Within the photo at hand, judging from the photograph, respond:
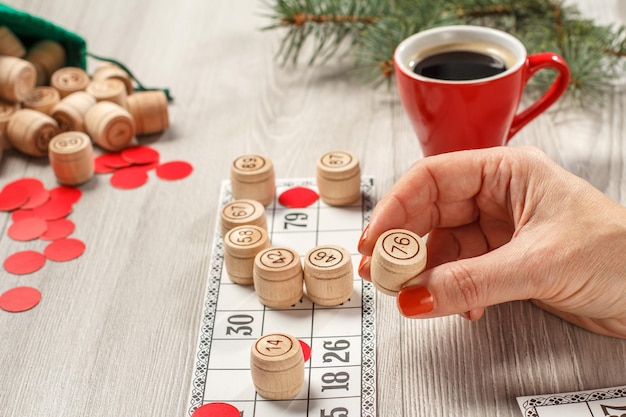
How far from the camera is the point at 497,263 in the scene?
0.71m

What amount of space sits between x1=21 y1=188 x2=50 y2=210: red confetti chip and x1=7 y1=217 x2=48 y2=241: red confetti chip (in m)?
0.03

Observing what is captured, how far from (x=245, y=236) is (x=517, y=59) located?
15.9 inches

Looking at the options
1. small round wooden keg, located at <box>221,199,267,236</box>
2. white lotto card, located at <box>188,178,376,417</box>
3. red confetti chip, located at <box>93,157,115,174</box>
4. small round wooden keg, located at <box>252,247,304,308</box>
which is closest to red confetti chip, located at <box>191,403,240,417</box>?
white lotto card, located at <box>188,178,376,417</box>

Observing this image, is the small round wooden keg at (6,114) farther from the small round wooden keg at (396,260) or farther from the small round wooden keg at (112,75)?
the small round wooden keg at (396,260)

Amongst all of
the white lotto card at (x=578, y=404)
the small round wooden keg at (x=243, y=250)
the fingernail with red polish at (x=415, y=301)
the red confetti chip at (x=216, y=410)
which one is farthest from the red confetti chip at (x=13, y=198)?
the white lotto card at (x=578, y=404)

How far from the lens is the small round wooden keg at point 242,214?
0.94 m

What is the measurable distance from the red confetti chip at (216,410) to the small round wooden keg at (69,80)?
62cm

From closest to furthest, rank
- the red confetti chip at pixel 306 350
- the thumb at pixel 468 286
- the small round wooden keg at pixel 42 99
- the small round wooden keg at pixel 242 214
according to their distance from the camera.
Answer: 1. the thumb at pixel 468 286
2. the red confetti chip at pixel 306 350
3. the small round wooden keg at pixel 242 214
4. the small round wooden keg at pixel 42 99

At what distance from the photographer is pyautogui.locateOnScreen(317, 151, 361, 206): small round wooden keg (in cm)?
99

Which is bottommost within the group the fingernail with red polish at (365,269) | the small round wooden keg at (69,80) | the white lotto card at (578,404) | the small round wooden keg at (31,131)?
the small round wooden keg at (31,131)

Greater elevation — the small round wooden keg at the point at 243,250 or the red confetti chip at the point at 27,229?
the small round wooden keg at the point at 243,250

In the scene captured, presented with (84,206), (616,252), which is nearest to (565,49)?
(616,252)

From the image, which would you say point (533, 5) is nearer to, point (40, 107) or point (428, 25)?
point (428, 25)

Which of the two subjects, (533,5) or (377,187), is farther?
(533,5)
